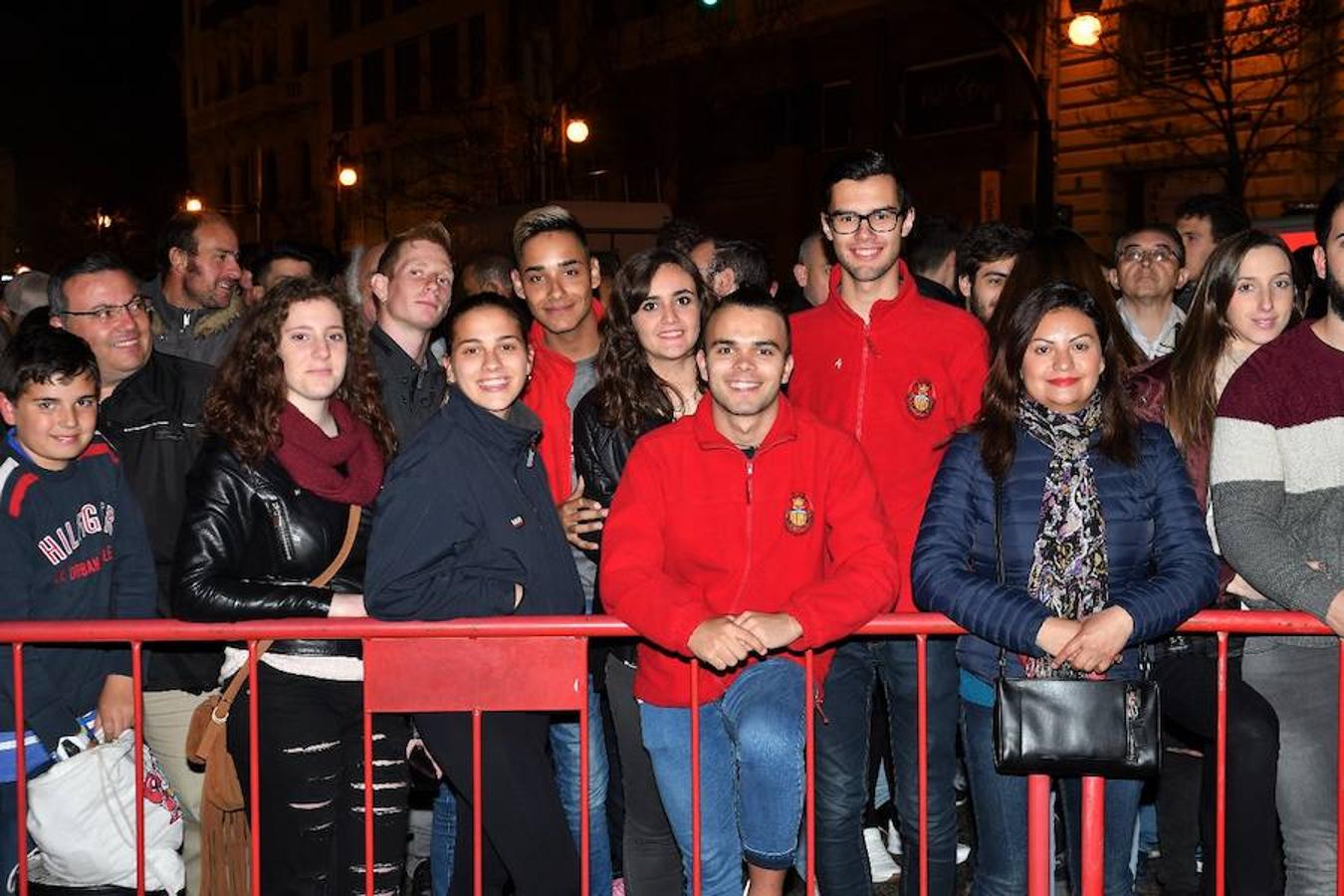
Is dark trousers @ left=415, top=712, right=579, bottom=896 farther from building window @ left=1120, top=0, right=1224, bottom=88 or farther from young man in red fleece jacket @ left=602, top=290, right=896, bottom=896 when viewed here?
building window @ left=1120, top=0, right=1224, bottom=88

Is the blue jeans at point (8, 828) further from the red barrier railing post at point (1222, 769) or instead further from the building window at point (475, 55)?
the building window at point (475, 55)

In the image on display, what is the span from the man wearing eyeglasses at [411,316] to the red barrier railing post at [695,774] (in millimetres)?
2061

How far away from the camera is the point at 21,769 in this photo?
414 centimetres

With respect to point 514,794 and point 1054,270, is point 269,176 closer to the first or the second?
point 1054,270

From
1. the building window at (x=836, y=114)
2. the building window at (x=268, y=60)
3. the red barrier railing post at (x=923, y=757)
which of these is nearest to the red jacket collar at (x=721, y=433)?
the red barrier railing post at (x=923, y=757)

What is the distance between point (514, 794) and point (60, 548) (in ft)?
5.62

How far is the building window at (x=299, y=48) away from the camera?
59.7m

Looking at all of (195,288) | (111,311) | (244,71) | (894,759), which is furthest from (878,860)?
(244,71)

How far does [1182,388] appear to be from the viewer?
15.8 ft

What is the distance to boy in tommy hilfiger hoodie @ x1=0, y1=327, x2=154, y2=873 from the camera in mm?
4383

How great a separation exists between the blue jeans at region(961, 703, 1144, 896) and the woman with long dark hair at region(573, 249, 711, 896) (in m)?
1.15

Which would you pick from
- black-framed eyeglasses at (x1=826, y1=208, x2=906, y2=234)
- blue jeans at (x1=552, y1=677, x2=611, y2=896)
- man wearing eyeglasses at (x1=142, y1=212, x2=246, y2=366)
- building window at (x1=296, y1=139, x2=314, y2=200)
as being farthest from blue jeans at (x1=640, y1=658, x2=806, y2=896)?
building window at (x1=296, y1=139, x2=314, y2=200)

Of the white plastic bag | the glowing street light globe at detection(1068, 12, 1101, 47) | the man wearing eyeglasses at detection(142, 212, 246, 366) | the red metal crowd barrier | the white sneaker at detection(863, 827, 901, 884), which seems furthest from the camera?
the glowing street light globe at detection(1068, 12, 1101, 47)

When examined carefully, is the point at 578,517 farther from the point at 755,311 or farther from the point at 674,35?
the point at 674,35
